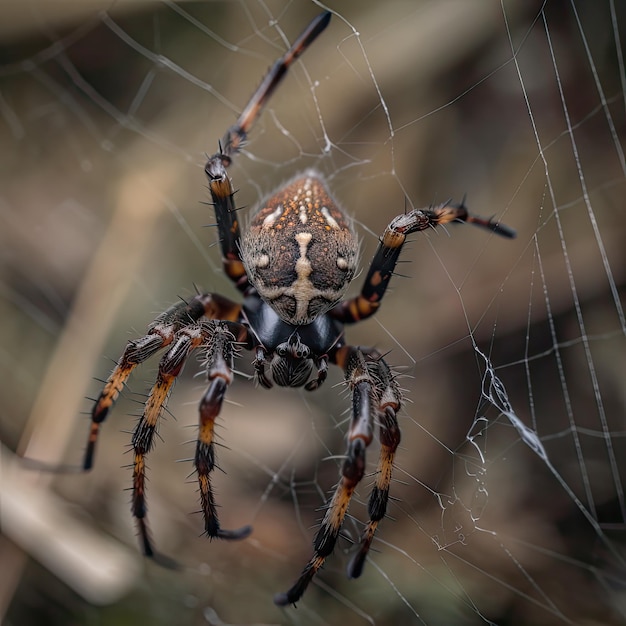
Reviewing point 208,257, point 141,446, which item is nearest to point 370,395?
point 141,446

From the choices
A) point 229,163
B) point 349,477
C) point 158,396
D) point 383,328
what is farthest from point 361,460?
point 383,328

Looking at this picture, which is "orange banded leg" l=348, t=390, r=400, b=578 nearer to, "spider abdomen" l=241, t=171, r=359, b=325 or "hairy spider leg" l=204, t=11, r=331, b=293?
"spider abdomen" l=241, t=171, r=359, b=325

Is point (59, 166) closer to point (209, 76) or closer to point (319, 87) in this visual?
point (209, 76)

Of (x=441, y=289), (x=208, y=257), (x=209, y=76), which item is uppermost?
(x=209, y=76)

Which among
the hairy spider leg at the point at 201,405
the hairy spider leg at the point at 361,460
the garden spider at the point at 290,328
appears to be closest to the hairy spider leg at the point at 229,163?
the garden spider at the point at 290,328

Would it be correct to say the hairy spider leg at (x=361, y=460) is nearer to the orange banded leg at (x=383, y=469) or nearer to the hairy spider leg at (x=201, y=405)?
the orange banded leg at (x=383, y=469)

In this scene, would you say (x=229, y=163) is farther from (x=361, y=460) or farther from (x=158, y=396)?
(x=361, y=460)
